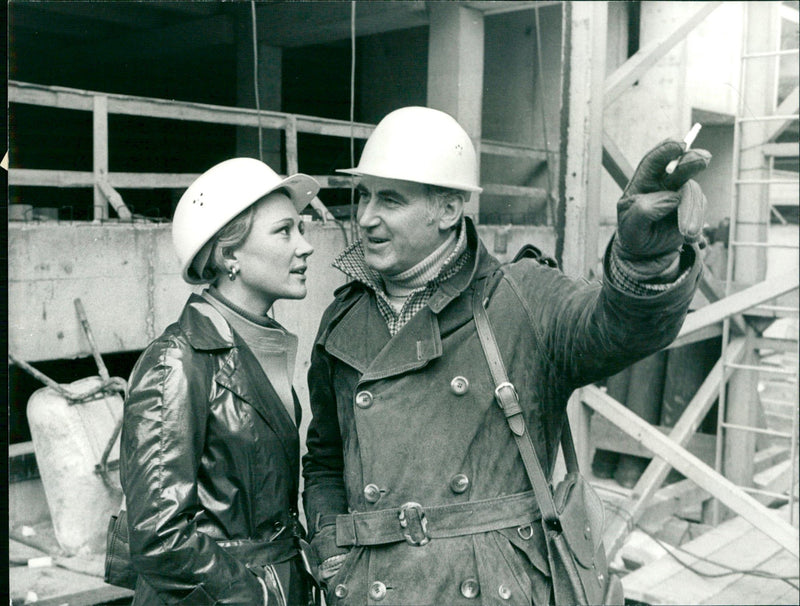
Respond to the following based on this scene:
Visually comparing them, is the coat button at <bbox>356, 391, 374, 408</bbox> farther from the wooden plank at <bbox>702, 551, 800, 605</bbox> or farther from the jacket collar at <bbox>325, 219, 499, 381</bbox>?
the wooden plank at <bbox>702, 551, 800, 605</bbox>

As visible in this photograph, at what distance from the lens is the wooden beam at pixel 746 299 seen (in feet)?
20.7

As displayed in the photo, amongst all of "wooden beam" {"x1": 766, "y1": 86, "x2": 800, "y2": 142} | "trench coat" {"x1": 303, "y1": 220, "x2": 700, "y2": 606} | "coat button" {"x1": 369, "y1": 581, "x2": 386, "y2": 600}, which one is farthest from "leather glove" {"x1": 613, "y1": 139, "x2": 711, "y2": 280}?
"wooden beam" {"x1": 766, "y1": 86, "x2": 800, "y2": 142}

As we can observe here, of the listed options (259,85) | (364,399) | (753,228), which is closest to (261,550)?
(364,399)

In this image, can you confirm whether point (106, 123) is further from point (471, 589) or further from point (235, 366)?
point (471, 589)

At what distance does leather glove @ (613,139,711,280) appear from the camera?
6.58 feet

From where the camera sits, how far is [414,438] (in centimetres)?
266

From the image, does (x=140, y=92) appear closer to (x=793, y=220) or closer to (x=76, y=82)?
(x=76, y=82)

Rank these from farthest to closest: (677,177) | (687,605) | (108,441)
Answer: (687,605) → (108,441) → (677,177)

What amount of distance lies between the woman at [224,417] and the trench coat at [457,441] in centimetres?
25

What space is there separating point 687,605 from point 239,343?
442 centimetres

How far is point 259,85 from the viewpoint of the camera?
8.77 meters

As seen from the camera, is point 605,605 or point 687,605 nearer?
point 605,605

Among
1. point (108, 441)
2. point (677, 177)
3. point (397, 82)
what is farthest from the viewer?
point (397, 82)

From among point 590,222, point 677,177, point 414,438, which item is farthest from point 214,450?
point 590,222
